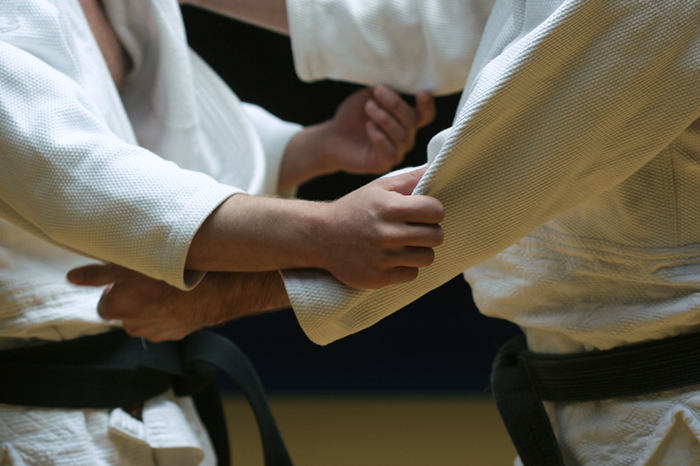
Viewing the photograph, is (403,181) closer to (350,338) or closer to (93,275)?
(93,275)

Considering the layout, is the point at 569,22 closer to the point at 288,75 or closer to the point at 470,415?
the point at 288,75

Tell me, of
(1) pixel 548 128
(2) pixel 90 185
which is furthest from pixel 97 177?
(1) pixel 548 128

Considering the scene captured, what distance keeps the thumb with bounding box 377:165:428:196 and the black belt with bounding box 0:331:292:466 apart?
0.42m

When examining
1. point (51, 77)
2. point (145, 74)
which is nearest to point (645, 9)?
point (51, 77)

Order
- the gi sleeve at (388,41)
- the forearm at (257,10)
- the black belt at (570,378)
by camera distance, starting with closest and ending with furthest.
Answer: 1. the black belt at (570,378)
2. the gi sleeve at (388,41)
3. the forearm at (257,10)

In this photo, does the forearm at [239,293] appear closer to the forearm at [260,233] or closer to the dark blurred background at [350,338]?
the forearm at [260,233]

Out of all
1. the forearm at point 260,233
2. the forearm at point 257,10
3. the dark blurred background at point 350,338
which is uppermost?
the forearm at point 257,10

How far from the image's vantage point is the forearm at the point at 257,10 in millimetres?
923

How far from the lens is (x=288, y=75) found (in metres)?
1.35

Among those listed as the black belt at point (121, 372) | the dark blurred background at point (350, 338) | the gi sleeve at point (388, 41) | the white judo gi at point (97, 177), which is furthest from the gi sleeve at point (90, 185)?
the dark blurred background at point (350, 338)

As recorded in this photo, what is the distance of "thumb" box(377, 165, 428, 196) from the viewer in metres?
0.51

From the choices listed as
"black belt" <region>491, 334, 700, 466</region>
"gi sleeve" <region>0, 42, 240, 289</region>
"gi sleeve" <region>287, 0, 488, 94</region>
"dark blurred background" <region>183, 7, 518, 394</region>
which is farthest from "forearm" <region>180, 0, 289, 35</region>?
"black belt" <region>491, 334, 700, 466</region>

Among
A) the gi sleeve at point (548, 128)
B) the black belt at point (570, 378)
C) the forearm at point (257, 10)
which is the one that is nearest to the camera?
the gi sleeve at point (548, 128)

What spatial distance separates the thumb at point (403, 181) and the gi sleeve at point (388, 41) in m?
0.36
